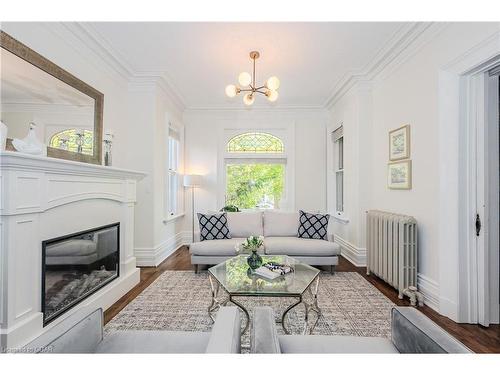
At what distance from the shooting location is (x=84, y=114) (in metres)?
2.91

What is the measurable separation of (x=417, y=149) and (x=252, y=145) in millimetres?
3362

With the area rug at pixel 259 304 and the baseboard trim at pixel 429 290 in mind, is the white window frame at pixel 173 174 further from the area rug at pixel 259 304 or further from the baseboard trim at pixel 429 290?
the baseboard trim at pixel 429 290

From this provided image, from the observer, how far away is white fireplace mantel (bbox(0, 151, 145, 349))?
1670 mm

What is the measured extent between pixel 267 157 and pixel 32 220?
4.30 metres

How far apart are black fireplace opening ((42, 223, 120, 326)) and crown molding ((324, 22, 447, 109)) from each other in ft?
12.3

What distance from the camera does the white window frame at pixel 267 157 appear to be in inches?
219

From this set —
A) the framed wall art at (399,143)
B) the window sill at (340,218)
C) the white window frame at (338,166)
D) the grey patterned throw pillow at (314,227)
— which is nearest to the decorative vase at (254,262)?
the grey patterned throw pillow at (314,227)

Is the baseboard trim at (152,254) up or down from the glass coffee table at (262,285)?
down

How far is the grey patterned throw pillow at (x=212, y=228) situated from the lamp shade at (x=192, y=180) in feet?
4.16

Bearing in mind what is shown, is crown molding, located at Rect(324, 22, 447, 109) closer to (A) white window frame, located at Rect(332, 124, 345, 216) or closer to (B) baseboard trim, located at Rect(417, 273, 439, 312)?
(A) white window frame, located at Rect(332, 124, 345, 216)

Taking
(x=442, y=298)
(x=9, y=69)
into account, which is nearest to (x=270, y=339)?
(x=442, y=298)

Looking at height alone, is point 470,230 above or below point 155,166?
below
